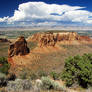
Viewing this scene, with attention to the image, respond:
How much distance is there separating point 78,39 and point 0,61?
82123mm

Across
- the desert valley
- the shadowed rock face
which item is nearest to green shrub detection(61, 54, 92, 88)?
the desert valley

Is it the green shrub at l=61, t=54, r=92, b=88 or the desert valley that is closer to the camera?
the desert valley

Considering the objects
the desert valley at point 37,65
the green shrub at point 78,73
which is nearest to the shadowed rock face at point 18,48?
the desert valley at point 37,65

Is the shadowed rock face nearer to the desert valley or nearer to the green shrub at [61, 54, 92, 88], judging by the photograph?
the desert valley

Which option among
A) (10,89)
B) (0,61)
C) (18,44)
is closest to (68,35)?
(18,44)

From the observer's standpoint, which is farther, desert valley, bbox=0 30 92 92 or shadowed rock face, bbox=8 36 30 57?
shadowed rock face, bbox=8 36 30 57

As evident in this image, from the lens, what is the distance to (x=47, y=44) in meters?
76.1

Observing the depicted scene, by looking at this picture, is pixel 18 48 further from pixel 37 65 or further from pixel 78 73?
pixel 78 73

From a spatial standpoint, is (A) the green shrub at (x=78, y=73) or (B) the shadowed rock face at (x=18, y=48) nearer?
(A) the green shrub at (x=78, y=73)

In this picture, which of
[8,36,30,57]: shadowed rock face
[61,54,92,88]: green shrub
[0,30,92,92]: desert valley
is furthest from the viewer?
[8,36,30,57]: shadowed rock face

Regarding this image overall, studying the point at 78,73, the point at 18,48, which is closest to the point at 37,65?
the point at 18,48

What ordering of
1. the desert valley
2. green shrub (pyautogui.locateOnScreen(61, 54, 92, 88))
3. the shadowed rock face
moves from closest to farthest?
the desert valley → green shrub (pyautogui.locateOnScreen(61, 54, 92, 88)) → the shadowed rock face

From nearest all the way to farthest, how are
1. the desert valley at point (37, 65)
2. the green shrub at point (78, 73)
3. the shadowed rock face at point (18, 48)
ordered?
1. the desert valley at point (37, 65)
2. the green shrub at point (78, 73)
3. the shadowed rock face at point (18, 48)

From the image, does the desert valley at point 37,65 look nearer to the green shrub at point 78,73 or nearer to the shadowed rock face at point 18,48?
the shadowed rock face at point 18,48
